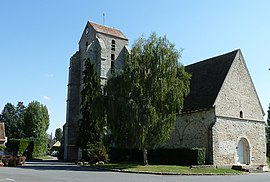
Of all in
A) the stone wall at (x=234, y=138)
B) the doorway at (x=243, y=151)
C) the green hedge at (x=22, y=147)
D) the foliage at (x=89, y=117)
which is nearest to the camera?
the stone wall at (x=234, y=138)

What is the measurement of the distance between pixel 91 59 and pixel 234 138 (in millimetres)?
23292

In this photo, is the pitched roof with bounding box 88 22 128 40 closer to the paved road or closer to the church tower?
the church tower

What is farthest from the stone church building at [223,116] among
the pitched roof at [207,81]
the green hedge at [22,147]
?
the green hedge at [22,147]

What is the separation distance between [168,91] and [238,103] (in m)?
9.03

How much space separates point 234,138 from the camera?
30109 mm

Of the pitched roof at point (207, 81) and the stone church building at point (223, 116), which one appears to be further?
the pitched roof at point (207, 81)

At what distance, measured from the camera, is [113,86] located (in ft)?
88.3

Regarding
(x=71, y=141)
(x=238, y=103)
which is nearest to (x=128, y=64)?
(x=238, y=103)

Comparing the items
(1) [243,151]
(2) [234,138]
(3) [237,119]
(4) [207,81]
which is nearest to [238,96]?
(3) [237,119]

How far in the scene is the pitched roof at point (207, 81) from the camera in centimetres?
3041

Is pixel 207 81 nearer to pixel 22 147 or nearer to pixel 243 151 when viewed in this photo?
pixel 243 151

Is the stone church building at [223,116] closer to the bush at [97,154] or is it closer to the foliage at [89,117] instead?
the bush at [97,154]

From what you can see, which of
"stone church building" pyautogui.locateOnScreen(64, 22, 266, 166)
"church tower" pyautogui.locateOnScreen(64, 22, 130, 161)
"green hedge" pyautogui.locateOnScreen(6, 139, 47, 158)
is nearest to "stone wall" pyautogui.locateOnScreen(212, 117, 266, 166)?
"stone church building" pyautogui.locateOnScreen(64, 22, 266, 166)

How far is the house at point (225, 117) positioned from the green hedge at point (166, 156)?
5.25 ft
